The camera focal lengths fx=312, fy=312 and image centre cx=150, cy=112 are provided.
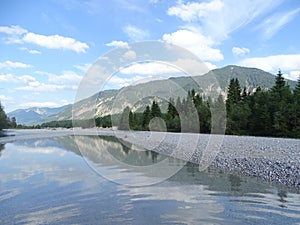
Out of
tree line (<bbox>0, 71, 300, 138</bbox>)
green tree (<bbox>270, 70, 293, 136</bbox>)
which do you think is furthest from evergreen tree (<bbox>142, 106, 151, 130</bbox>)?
green tree (<bbox>270, 70, 293, 136</bbox>)

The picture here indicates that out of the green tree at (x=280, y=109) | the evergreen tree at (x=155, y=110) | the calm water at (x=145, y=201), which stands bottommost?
the calm water at (x=145, y=201)

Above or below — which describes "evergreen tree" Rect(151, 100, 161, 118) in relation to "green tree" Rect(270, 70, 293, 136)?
above

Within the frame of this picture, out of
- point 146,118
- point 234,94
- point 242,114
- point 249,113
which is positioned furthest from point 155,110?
point 249,113

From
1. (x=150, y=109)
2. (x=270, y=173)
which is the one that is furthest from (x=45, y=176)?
(x=150, y=109)

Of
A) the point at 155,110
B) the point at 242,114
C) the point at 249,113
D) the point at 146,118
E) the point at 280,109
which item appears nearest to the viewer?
the point at 280,109

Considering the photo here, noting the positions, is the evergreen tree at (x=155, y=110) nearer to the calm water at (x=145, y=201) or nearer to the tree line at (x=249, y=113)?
the tree line at (x=249, y=113)

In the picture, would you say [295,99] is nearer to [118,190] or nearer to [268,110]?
[268,110]

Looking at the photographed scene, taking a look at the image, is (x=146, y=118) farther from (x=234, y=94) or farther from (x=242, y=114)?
(x=242, y=114)

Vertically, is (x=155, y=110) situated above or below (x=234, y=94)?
below

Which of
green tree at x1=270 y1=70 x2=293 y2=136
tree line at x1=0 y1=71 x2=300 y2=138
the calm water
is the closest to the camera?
the calm water

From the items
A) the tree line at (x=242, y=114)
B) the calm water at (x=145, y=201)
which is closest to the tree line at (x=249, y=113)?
the tree line at (x=242, y=114)

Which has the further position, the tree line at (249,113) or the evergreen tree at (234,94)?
the evergreen tree at (234,94)

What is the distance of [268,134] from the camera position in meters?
43.4

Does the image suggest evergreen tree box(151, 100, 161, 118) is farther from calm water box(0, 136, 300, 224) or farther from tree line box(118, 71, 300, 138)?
calm water box(0, 136, 300, 224)
